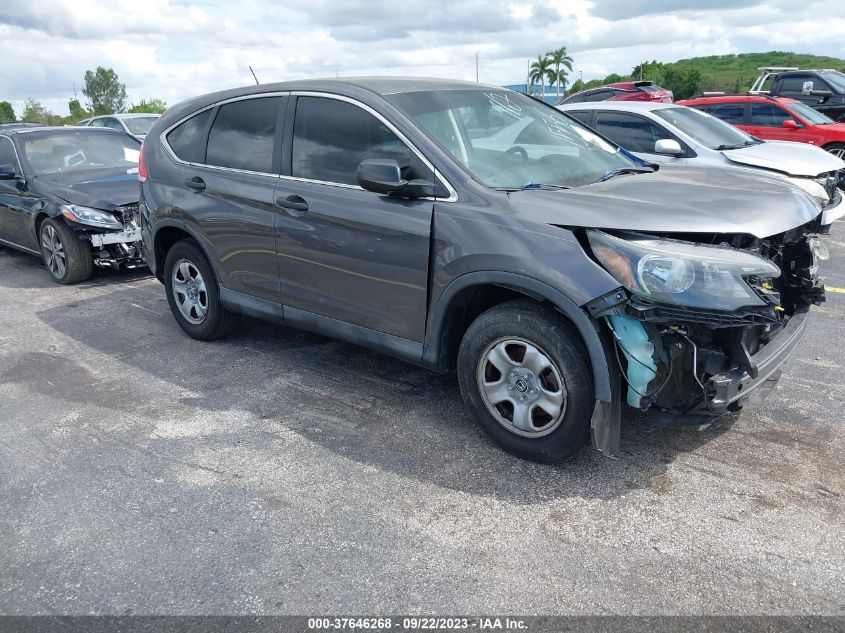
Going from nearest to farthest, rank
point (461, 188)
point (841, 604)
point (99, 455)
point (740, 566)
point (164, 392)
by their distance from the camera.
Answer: point (841, 604), point (740, 566), point (461, 188), point (99, 455), point (164, 392)


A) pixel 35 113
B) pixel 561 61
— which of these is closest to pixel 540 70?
pixel 561 61

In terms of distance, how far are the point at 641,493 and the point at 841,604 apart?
3.05 ft

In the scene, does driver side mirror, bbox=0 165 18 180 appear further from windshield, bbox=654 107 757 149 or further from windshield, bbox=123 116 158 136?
windshield, bbox=123 116 158 136

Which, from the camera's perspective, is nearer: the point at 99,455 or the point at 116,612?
the point at 116,612

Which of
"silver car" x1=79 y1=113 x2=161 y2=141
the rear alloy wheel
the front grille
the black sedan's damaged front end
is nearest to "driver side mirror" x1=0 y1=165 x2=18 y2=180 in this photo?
the front grille

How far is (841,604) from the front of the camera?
8.52 feet

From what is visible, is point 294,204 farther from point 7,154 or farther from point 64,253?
point 7,154

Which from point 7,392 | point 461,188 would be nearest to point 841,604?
point 461,188

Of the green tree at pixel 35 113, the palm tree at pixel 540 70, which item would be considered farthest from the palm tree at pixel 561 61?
the green tree at pixel 35 113

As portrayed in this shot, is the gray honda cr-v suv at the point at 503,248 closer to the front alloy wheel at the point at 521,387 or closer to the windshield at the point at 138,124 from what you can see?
the front alloy wheel at the point at 521,387

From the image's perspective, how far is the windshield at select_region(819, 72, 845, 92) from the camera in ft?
50.3

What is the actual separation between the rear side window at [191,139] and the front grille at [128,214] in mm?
2416

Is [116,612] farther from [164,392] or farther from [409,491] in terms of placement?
[164,392]

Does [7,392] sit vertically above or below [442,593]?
below
